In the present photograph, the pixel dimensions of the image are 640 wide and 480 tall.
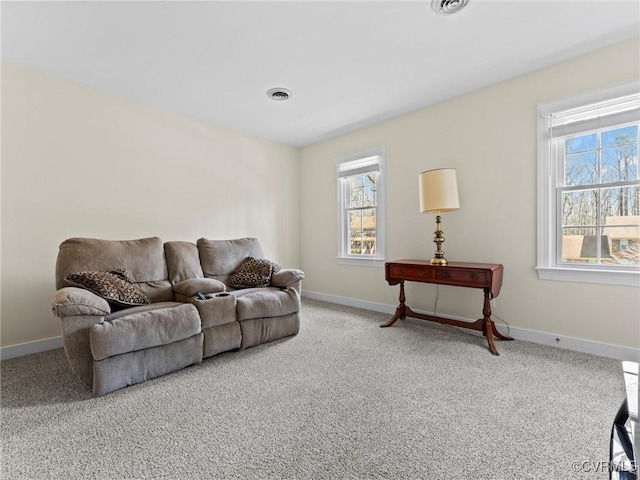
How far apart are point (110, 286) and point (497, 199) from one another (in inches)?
137

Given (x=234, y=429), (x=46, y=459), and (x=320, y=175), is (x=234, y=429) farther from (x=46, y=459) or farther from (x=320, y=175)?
(x=320, y=175)

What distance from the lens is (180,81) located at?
2957 millimetres

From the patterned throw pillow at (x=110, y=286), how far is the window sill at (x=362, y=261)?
262 centimetres

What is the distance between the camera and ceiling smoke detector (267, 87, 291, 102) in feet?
10.3

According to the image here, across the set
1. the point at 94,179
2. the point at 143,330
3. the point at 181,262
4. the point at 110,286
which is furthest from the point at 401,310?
the point at 94,179

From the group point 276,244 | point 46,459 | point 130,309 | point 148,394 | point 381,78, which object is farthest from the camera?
point 276,244

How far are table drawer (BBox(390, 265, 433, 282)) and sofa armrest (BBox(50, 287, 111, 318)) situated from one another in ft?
8.35

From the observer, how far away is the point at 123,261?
278 cm

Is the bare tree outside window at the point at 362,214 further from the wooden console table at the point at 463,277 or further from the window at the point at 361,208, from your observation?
the wooden console table at the point at 463,277

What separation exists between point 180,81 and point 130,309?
6.95ft

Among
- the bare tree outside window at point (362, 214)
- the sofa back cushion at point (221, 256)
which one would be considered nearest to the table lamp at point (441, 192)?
the bare tree outside window at point (362, 214)

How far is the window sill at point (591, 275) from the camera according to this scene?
7.88 feet

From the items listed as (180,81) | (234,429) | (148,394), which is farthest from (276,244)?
(234,429)

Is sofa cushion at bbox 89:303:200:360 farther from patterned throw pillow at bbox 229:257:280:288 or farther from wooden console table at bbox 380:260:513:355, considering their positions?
wooden console table at bbox 380:260:513:355
